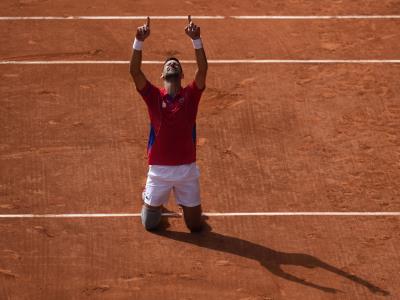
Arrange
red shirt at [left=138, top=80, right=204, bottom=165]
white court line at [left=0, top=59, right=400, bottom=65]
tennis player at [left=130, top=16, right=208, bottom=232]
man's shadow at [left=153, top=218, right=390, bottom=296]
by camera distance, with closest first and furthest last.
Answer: man's shadow at [left=153, top=218, right=390, bottom=296] < tennis player at [left=130, top=16, right=208, bottom=232] < red shirt at [left=138, top=80, right=204, bottom=165] < white court line at [left=0, top=59, right=400, bottom=65]

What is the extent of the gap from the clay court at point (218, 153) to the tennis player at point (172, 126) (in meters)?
0.77

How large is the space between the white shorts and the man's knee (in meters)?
0.11

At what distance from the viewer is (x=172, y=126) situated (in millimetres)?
15633

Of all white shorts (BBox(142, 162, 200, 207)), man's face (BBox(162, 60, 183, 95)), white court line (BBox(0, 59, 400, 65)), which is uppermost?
man's face (BBox(162, 60, 183, 95))

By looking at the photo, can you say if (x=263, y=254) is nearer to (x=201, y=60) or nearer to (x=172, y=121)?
(x=172, y=121)

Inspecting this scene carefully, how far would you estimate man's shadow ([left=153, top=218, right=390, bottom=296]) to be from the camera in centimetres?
1540

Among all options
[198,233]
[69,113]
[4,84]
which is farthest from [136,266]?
[4,84]

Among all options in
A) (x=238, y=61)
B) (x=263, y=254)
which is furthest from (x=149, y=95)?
(x=238, y=61)

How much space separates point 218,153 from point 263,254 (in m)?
2.41

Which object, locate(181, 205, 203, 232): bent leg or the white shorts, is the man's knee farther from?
locate(181, 205, 203, 232): bent leg

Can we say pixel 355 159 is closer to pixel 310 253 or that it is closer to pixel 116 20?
pixel 310 253

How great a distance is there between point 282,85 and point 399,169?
2.75m

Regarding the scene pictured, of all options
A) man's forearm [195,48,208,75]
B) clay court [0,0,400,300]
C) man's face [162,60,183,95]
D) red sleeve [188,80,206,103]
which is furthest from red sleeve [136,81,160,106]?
clay court [0,0,400,300]

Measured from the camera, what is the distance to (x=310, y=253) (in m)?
15.9
